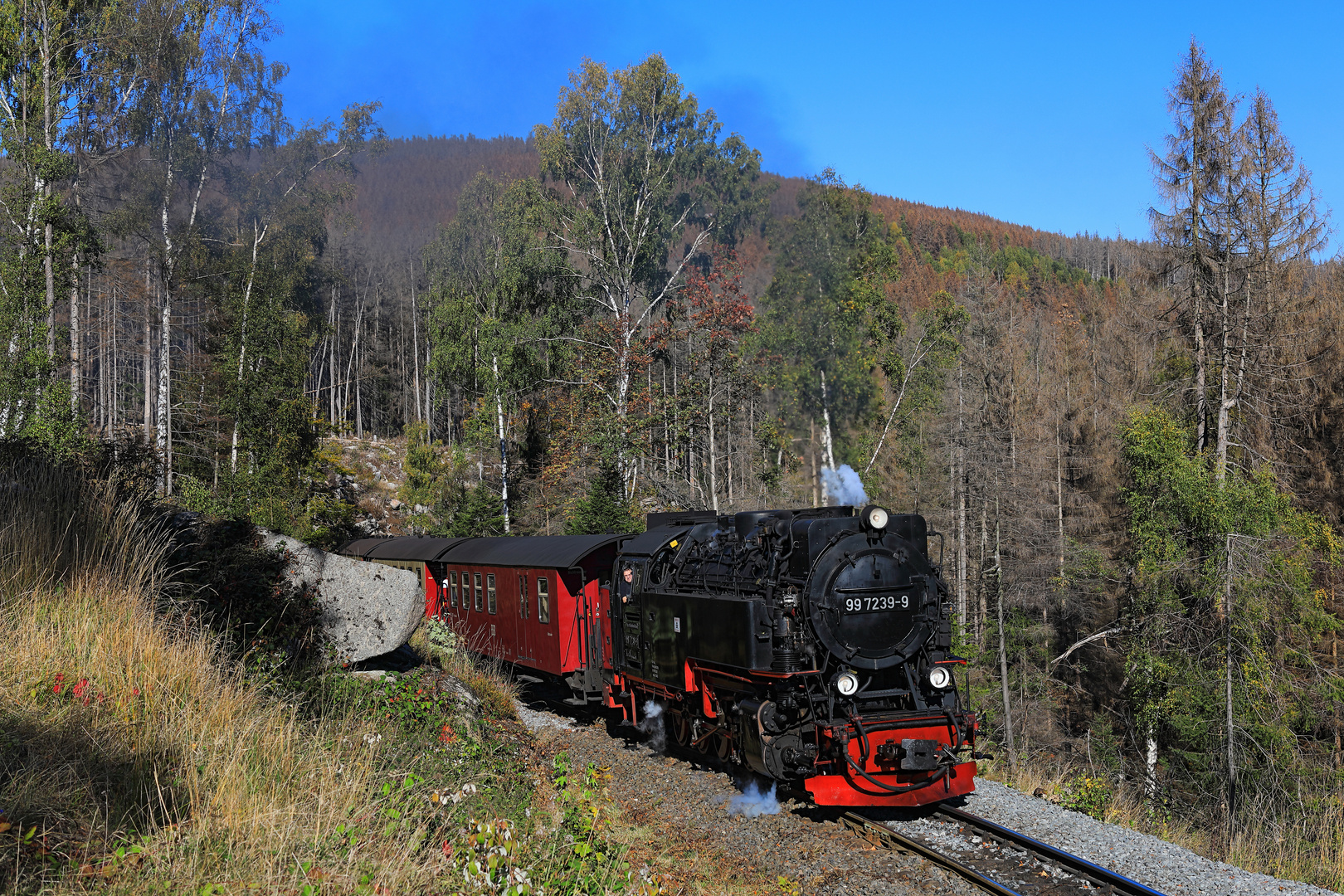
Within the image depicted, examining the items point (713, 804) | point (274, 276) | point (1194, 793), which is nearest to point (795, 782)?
point (713, 804)

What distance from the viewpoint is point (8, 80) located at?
19328 millimetres

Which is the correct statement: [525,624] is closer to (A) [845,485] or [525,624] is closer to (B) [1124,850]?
(A) [845,485]

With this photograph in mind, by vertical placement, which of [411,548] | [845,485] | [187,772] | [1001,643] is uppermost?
[845,485]

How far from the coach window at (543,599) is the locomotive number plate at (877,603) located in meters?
6.92

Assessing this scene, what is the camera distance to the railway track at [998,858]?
670cm

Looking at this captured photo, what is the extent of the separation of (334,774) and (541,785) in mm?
2893

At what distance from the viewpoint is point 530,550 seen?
627 inches

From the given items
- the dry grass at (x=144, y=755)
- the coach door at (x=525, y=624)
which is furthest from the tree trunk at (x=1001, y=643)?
the dry grass at (x=144, y=755)

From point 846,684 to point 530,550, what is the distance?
851 centimetres

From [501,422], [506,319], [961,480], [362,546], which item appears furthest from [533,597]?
[506,319]

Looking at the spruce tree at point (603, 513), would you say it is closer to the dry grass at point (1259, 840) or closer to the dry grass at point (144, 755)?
the dry grass at point (1259, 840)

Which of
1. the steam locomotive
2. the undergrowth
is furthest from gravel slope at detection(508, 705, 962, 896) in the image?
the undergrowth

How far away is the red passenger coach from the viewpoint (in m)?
13.8

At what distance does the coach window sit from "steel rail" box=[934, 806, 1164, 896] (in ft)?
24.4
